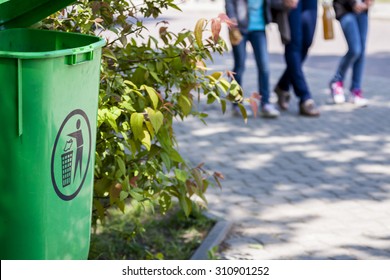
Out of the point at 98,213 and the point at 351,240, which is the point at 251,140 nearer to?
the point at 351,240

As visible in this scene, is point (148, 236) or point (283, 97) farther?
point (283, 97)

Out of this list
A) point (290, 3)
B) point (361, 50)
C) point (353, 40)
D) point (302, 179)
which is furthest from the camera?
point (361, 50)

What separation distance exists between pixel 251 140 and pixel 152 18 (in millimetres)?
3518

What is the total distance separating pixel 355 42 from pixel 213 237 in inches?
186

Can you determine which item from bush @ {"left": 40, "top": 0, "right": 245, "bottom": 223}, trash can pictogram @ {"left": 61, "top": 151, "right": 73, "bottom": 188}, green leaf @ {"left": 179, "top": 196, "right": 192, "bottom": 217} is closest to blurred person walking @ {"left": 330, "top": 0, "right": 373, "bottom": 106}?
bush @ {"left": 40, "top": 0, "right": 245, "bottom": 223}

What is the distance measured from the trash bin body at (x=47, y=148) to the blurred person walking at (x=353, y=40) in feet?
19.3

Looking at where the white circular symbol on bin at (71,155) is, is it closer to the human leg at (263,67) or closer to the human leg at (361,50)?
the human leg at (263,67)

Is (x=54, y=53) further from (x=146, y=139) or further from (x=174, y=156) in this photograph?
(x=174, y=156)

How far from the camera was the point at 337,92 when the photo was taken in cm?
1030

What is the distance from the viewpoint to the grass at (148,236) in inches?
227

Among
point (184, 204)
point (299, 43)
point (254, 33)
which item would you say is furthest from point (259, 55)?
point (184, 204)

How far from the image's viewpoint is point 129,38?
5297mm

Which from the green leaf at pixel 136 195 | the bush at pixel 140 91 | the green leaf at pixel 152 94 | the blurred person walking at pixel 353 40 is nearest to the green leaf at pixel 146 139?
the bush at pixel 140 91
